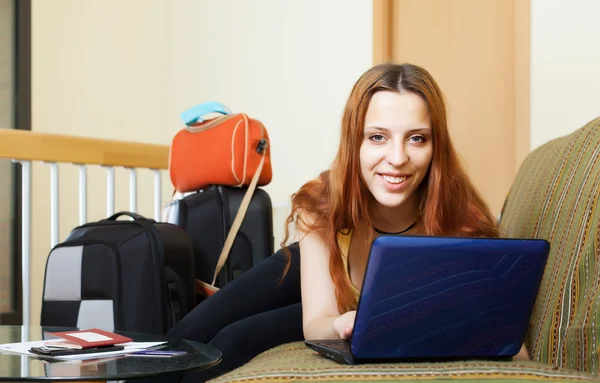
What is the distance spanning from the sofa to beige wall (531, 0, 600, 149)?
0.66 metres

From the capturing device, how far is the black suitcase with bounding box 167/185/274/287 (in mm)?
2248

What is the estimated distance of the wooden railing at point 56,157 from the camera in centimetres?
239

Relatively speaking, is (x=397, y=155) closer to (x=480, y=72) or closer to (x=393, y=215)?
(x=393, y=215)

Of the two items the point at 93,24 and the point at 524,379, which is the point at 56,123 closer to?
the point at 93,24

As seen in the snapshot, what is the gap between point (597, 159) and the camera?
1.32m

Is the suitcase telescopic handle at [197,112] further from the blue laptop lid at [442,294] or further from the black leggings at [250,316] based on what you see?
the blue laptop lid at [442,294]

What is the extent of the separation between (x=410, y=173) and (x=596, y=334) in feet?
1.29

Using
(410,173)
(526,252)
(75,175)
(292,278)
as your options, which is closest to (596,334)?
(526,252)

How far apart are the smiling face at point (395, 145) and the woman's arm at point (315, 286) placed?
16cm

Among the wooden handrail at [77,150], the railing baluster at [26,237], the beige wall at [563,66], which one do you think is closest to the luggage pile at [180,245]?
the wooden handrail at [77,150]

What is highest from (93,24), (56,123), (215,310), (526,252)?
(93,24)

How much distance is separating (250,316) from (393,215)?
0.38 metres

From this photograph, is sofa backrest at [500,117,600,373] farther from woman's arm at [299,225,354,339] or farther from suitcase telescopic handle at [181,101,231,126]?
suitcase telescopic handle at [181,101,231,126]

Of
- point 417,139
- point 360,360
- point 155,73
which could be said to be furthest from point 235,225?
point 155,73
